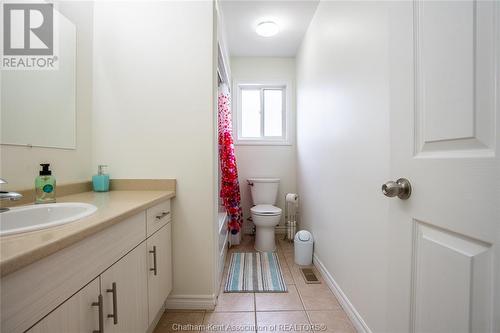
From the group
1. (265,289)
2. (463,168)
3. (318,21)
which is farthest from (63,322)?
(318,21)

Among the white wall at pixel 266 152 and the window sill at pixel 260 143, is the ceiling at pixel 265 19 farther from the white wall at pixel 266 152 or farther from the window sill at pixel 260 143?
the window sill at pixel 260 143

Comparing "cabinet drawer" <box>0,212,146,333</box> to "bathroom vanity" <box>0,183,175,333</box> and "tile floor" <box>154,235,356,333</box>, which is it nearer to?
"bathroom vanity" <box>0,183,175,333</box>

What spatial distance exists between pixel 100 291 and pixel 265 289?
1316 mm

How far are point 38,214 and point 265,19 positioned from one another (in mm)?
2453

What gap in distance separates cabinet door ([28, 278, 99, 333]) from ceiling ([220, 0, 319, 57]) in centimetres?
237

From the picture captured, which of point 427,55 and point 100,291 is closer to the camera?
point 427,55

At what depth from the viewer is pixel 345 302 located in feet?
5.05

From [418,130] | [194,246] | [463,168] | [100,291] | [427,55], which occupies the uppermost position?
[427,55]

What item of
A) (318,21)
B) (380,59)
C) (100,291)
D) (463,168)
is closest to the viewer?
(463,168)

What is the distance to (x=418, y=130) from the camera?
64cm

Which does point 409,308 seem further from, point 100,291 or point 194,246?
point 194,246

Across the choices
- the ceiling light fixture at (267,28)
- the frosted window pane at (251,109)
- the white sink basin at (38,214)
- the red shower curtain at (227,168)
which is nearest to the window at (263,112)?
the frosted window pane at (251,109)

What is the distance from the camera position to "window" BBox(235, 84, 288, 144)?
3.29 meters

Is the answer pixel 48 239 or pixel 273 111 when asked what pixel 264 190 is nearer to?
pixel 273 111
